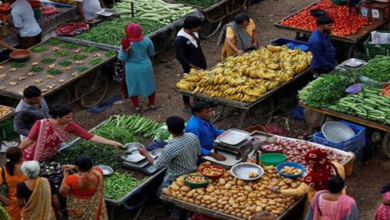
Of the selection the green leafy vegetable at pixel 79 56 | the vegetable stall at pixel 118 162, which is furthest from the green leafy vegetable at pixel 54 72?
the vegetable stall at pixel 118 162

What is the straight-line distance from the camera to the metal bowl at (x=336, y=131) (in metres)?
11.0

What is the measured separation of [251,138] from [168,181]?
137 centimetres

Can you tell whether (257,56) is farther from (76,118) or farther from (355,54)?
(76,118)

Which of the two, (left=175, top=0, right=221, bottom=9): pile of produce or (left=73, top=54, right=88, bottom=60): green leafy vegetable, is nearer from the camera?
(left=73, top=54, right=88, bottom=60): green leafy vegetable

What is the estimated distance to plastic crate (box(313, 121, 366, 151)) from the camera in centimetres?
1070

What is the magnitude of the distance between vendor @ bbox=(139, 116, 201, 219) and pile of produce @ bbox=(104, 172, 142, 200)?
1.23 ft

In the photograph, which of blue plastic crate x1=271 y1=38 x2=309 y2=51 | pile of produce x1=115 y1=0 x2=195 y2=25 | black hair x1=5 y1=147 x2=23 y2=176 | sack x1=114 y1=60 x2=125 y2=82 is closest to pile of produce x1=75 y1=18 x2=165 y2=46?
pile of produce x1=115 y1=0 x2=195 y2=25

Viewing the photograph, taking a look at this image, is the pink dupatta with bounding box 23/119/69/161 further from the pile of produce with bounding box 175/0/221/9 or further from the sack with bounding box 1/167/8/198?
the pile of produce with bounding box 175/0/221/9

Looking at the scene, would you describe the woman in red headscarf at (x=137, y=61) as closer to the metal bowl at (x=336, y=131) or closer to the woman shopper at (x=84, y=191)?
the metal bowl at (x=336, y=131)

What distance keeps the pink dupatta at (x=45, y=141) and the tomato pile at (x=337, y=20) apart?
604 cm

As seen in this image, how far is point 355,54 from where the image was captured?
14023 millimetres

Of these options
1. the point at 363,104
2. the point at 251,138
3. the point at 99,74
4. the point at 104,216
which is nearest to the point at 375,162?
the point at 363,104

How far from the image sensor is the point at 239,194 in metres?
9.23

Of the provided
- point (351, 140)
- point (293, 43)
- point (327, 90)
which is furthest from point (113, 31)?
point (351, 140)
